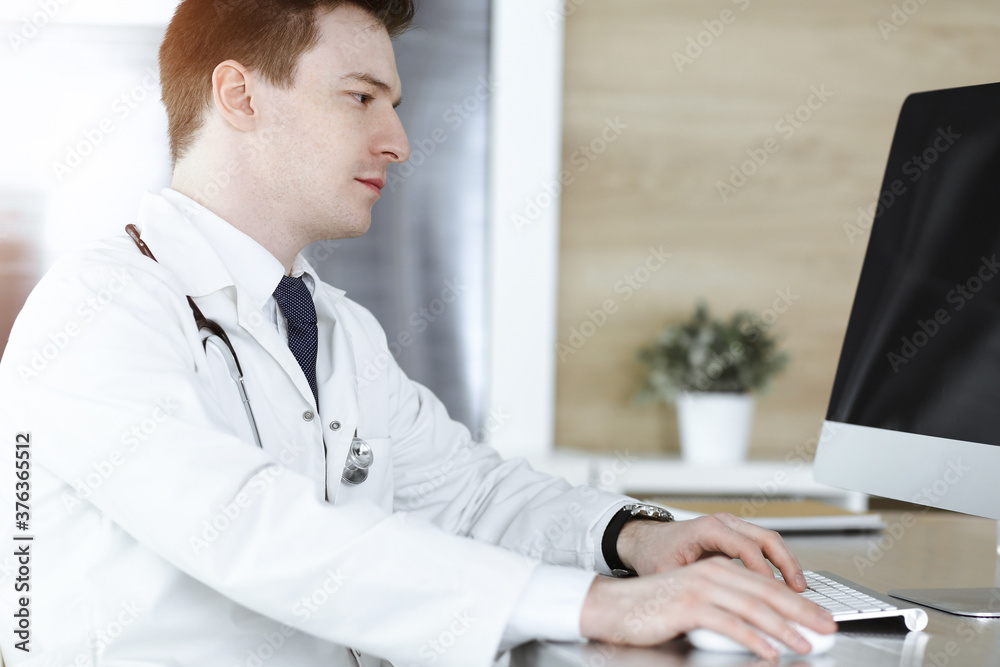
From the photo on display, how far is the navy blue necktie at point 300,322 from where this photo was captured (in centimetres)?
122

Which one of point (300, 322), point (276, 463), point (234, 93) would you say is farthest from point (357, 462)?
point (234, 93)

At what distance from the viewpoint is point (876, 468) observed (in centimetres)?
110

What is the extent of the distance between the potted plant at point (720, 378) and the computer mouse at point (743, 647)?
67.6 inches

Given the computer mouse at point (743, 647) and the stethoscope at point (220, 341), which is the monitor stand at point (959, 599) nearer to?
the computer mouse at point (743, 647)

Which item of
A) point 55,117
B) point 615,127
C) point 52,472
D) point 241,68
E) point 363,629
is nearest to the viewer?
point 363,629

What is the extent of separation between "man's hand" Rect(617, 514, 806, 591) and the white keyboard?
3 cm

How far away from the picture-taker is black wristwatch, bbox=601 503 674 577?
1089 millimetres

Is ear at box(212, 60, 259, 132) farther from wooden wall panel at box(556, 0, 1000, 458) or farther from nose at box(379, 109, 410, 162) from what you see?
wooden wall panel at box(556, 0, 1000, 458)

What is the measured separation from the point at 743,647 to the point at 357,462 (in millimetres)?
602

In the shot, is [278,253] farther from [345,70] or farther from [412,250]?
[412,250]

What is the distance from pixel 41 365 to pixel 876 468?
978 mm

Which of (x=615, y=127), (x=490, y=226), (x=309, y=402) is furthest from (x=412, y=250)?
(x=309, y=402)

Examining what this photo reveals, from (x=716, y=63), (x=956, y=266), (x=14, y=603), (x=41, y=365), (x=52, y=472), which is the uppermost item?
(x=716, y=63)

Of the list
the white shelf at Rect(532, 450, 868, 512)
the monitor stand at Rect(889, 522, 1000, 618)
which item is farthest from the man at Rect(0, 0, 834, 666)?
the white shelf at Rect(532, 450, 868, 512)
